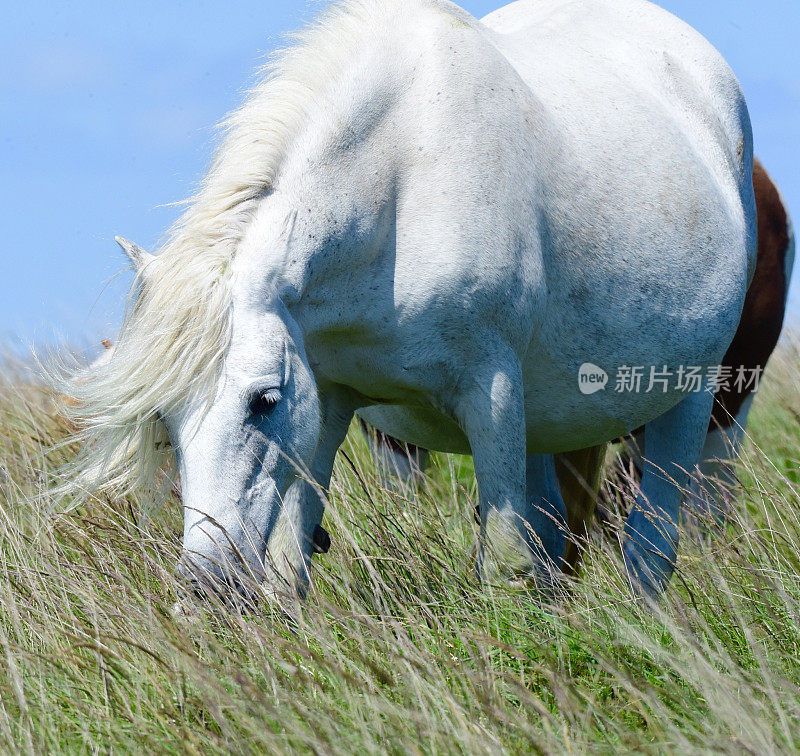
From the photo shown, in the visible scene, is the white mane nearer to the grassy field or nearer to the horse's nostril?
the grassy field

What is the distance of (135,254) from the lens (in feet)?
9.18

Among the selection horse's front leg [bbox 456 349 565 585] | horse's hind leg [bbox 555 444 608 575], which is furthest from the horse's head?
horse's hind leg [bbox 555 444 608 575]

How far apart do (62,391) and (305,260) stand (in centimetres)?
75

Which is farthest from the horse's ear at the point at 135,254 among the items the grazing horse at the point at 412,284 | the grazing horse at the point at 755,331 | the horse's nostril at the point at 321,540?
the grazing horse at the point at 755,331

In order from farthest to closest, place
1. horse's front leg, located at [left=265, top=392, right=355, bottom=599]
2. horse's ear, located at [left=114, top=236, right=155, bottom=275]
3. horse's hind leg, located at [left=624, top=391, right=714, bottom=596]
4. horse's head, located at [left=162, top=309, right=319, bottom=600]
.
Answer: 1. horse's hind leg, located at [left=624, top=391, right=714, bottom=596]
2. horse's front leg, located at [left=265, top=392, right=355, bottom=599]
3. horse's ear, located at [left=114, top=236, right=155, bottom=275]
4. horse's head, located at [left=162, top=309, right=319, bottom=600]

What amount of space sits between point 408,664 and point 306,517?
118 cm

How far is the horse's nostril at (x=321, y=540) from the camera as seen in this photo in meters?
3.06

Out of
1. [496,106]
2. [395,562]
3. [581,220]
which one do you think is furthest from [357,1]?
[395,562]

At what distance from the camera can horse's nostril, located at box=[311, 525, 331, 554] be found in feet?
10.0

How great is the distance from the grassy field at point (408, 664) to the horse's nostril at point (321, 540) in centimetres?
13

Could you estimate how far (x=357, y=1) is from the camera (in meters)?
3.21

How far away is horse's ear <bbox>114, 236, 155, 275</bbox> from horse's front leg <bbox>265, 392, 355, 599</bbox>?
72 centimetres

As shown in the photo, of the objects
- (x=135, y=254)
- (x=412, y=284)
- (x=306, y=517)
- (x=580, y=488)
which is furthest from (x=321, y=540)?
(x=580, y=488)

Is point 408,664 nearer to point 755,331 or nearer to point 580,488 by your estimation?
point 580,488
